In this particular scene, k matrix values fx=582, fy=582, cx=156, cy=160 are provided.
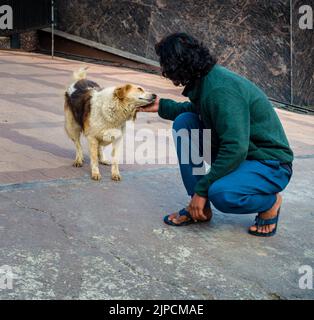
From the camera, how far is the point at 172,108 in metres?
4.35

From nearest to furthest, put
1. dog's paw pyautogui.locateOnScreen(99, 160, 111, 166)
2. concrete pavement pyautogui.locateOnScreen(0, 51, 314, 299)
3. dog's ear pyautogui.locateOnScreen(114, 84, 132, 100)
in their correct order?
concrete pavement pyautogui.locateOnScreen(0, 51, 314, 299) < dog's ear pyautogui.locateOnScreen(114, 84, 132, 100) < dog's paw pyautogui.locateOnScreen(99, 160, 111, 166)

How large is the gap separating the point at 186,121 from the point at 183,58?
0.63 meters

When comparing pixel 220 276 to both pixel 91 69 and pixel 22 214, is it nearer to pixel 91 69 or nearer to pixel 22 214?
pixel 22 214

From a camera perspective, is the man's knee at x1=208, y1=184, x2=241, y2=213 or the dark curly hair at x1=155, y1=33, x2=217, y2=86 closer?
the dark curly hair at x1=155, y1=33, x2=217, y2=86

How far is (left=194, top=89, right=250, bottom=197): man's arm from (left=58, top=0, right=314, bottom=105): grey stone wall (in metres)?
7.52

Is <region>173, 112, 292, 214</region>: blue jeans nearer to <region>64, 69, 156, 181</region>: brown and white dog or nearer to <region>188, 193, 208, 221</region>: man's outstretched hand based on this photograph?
<region>188, 193, 208, 221</region>: man's outstretched hand

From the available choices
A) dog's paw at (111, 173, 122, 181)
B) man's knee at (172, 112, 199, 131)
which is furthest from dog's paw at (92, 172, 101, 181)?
man's knee at (172, 112, 199, 131)

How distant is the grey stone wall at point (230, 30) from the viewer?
35.5 ft

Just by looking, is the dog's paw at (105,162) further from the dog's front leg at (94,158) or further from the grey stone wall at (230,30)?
the grey stone wall at (230,30)

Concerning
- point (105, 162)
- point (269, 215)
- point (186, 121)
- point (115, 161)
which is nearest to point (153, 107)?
point (186, 121)

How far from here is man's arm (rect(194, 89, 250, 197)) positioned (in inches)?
141
